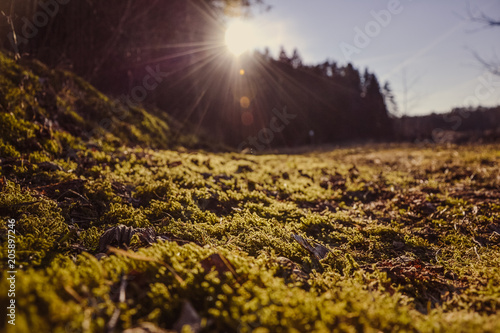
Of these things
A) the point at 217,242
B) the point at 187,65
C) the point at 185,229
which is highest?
the point at 187,65

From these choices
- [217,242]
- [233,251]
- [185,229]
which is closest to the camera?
[233,251]

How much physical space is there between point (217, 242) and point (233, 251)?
1.36ft

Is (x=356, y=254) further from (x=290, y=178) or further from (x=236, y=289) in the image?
(x=290, y=178)

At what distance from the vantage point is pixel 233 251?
262 cm

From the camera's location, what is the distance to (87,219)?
131 inches

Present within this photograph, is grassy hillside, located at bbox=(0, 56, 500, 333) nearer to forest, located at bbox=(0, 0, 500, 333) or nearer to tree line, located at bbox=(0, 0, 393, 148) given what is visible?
forest, located at bbox=(0, 0, 500, 333)

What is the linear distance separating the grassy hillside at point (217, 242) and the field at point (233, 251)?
0.02m

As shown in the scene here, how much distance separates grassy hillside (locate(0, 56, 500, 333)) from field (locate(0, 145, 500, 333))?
2 cm

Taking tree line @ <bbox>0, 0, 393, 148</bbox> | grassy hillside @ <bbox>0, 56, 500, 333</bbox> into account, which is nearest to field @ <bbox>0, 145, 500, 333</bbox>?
grassy hillside @ <bbox>0, 56, 500, 333</bbox>

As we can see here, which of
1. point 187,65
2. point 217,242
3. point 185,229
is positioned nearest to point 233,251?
point 217,242

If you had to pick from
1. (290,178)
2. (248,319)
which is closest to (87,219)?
(248,319)

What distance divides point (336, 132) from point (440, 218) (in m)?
38.1

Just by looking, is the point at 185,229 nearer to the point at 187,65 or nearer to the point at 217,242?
the point at 217,242

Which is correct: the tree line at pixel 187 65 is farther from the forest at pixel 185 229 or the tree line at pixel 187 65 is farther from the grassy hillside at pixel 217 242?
the grassy hillside at pixel 217 242
